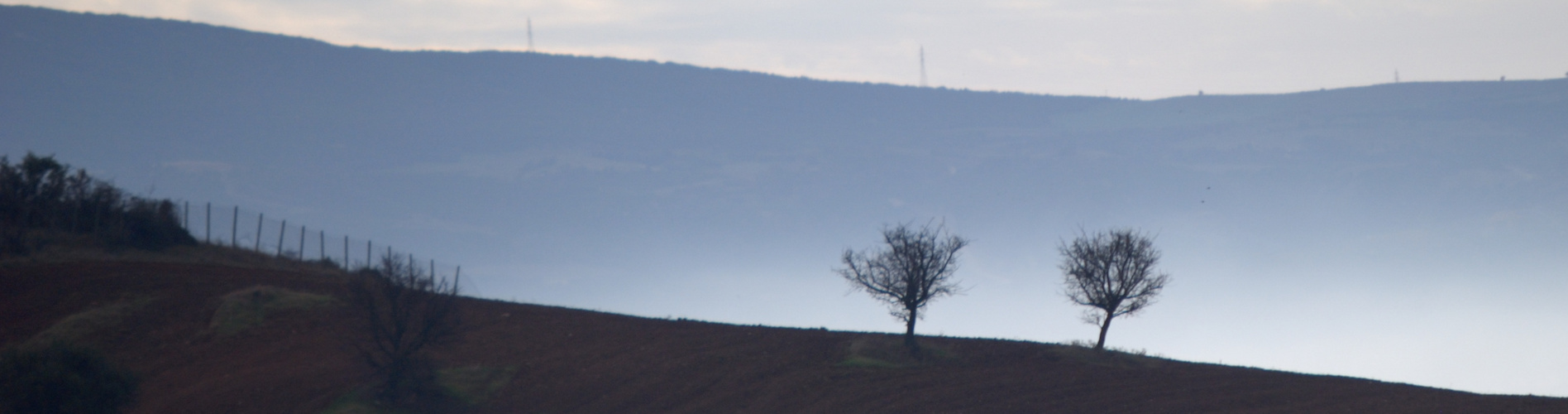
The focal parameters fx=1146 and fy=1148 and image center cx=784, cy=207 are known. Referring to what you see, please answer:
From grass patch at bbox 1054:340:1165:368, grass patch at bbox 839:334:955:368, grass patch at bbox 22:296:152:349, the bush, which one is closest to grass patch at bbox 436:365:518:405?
the bush

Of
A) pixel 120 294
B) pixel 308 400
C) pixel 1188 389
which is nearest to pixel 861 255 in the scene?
pixel 1188 389

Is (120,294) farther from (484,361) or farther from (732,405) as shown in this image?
(732,405)

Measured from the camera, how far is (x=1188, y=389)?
22578 millimetres

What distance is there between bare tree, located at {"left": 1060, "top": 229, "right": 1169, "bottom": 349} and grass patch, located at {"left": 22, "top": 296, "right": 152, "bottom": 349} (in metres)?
24.0

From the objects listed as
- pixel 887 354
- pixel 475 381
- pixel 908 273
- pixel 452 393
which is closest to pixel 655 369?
pixel 475 381

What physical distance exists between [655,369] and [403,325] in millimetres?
5387

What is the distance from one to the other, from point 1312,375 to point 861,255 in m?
10.3

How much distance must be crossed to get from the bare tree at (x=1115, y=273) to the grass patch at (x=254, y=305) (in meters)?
19.6

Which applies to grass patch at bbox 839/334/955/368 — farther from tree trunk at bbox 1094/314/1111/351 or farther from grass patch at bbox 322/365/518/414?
grass patch at bbox 322/365/518/414

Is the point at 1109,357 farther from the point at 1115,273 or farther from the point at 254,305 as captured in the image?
the point at 254,305

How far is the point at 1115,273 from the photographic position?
28.4m

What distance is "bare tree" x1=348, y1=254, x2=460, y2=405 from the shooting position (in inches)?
931

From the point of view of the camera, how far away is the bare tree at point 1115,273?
1109 inches

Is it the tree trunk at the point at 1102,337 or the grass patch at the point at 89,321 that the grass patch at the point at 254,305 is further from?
the tree trunk at the point at 1102,337
